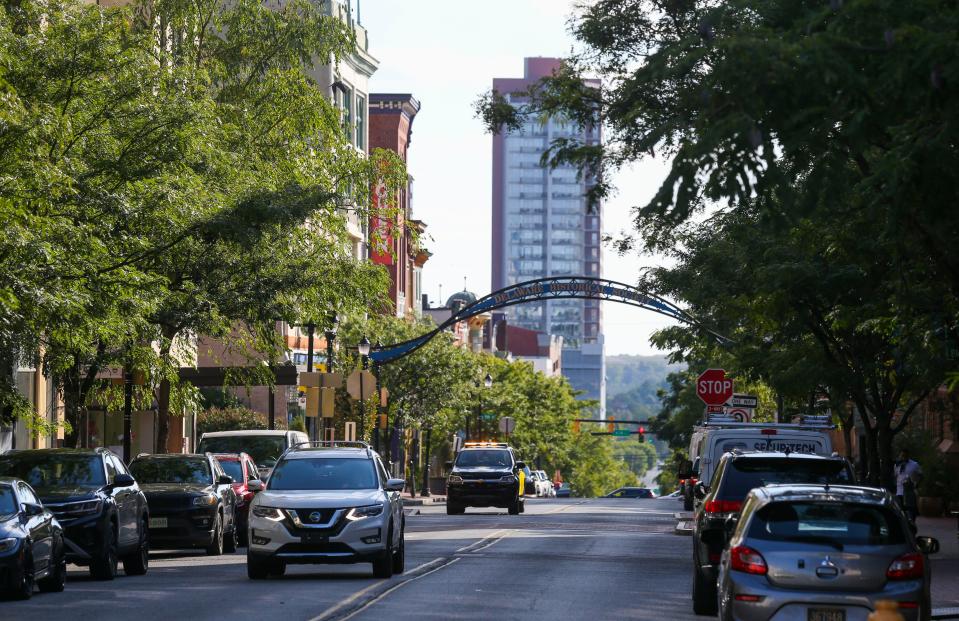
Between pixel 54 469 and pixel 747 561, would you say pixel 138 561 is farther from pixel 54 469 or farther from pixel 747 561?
pixel 747 561

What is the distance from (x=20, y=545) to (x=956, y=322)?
11271 mm

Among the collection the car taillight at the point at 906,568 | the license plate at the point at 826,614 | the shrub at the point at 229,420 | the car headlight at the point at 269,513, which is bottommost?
the license plate at the point at 826,614

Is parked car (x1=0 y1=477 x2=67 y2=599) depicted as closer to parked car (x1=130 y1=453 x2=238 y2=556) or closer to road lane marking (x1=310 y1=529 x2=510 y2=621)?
road lane marking (x1=310 y1=529 x2=510 y2=621)

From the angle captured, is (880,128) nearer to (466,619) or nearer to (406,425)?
(466,619)

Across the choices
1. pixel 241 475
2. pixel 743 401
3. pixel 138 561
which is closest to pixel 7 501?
pixel 138 561

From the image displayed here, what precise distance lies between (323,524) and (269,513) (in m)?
0.74

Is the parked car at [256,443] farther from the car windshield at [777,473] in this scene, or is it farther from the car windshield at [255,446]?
the car windshield at [777,473]

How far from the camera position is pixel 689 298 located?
127 ft

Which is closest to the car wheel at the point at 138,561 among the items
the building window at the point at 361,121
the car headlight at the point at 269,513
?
the car headlight at the point at 269,513

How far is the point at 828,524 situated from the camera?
1298 cm

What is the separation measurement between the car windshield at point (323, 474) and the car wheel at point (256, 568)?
3.72 ft

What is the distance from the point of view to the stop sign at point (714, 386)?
40.4m

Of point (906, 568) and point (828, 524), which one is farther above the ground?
point (828, 524)

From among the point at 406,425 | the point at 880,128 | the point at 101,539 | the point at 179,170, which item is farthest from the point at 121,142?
the point at 406,425
